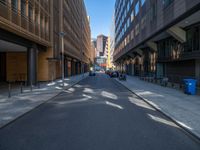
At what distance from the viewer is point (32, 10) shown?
1986 cm

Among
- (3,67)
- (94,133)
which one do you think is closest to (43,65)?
(3,67)

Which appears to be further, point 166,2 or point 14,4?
point 166,2

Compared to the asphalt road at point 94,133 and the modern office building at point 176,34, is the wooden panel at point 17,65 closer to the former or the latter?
the modern office building at point 176,34

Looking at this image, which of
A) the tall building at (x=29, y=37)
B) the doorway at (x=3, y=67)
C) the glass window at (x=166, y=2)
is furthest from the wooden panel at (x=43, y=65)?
the glass window at (x=166, y=2)

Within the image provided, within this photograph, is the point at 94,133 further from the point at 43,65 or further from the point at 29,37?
the point at 43,65

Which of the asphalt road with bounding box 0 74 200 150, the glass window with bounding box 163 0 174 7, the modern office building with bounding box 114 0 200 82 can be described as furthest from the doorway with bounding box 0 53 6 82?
the glass window with bounding box 163 0 174 7

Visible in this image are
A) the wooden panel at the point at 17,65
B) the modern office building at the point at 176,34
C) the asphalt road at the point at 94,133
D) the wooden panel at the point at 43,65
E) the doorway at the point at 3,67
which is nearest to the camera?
the asphalt road at the point at 94,133

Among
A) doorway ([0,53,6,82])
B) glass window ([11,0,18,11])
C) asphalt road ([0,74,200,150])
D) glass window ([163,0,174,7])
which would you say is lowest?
asphalt road ([0,74,200,150])

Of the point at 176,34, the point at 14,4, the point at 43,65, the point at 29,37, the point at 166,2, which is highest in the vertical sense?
the point at 166,2

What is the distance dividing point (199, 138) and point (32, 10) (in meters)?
19.7

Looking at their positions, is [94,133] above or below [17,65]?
below

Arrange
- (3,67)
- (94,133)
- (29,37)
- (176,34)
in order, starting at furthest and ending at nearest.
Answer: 1. (3,67)
2. (176,34)
3. (29,37)
4. (94,133)

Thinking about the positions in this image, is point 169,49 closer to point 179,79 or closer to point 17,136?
point 179,79

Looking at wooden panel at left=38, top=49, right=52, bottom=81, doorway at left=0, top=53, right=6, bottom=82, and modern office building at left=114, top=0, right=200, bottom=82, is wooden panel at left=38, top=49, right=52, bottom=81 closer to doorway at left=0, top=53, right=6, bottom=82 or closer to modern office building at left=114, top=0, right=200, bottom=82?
doorway at left=0, top=53, right=6, bottom=82
